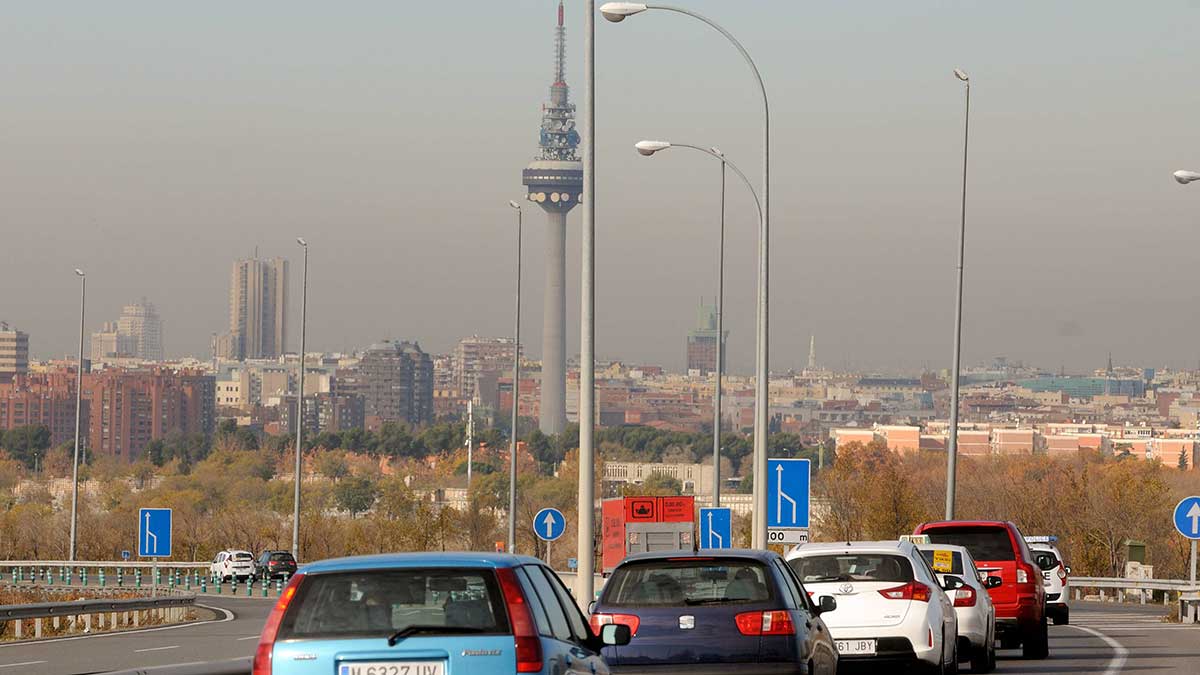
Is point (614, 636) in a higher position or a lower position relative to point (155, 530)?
higher

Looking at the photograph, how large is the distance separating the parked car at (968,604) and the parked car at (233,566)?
4958cm

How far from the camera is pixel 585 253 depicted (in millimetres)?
24359

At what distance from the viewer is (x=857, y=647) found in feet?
61.2

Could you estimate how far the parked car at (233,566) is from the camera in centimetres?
7000

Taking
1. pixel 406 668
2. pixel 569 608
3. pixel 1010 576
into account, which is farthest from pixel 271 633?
pixel 1010 576

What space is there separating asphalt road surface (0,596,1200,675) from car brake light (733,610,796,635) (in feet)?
28.7

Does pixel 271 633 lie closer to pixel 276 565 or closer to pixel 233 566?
pixel 276 565

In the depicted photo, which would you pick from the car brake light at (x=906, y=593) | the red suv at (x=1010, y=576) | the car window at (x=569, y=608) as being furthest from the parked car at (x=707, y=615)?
the red suv at (x=1010, y=576)

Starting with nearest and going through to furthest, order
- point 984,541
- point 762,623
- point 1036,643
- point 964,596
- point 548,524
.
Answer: point 762,623, point 964,596, point 1036,643, point 984,541, point 548,524

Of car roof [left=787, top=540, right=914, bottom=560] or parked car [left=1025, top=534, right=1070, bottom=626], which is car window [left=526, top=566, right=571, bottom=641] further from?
parked car [left=1025, top=534, right=1070, bottom=626]

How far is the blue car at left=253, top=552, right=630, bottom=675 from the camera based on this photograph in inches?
399

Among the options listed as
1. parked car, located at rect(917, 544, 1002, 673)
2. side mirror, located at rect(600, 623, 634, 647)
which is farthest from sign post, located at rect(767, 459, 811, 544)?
side mirror, located at rect(600, 623, 634, 647)

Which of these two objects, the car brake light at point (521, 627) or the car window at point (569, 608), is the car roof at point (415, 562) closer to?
the car brake light at point (521, 627)

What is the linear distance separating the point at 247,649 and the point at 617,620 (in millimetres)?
14699
